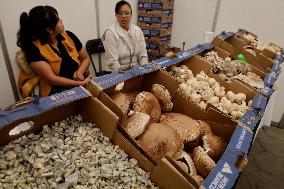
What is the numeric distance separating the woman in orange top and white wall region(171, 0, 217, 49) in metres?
2.72

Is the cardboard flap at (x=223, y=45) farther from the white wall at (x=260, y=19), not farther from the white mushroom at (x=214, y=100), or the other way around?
the white wall at (x=260, y=19)

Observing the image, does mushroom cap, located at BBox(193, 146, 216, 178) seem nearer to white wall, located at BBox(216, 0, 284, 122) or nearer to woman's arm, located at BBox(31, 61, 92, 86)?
woman's arm, located at BBox(31, 61, 92, 86)

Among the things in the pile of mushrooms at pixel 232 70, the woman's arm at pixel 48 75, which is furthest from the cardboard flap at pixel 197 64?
the woman's arm at pixel 48 75

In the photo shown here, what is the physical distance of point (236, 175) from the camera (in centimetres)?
106

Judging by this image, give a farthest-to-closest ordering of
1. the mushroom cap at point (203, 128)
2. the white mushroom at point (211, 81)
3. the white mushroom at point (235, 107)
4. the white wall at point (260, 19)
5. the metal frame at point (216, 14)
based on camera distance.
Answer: the metal frame at point (216, 14)
the white wall at point (260, 19)
the white mushroom at point (211, 81)
the white mushroom at point (235, 107)
the mushroom cap at point (203, 128)

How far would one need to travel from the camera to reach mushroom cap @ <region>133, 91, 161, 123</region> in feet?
4.63

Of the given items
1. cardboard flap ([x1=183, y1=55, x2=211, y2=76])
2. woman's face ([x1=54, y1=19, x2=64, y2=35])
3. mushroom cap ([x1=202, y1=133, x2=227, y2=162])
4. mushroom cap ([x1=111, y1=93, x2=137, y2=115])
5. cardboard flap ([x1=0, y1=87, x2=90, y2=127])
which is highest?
woman's face ([x1=54, y1=19, x2=64, y2=35])

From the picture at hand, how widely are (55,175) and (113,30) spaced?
206 centimetres

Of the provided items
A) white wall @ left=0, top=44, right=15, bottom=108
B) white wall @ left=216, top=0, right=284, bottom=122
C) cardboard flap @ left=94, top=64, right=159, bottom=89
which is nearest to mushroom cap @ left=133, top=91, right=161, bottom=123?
cardboard flap @ left=94, top=64, right=159, bottom=89

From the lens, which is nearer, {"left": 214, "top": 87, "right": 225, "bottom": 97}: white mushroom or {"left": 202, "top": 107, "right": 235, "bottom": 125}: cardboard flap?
{"left": 202, "top": 107, "right": 235, "bottom": 125}: cardboard flap

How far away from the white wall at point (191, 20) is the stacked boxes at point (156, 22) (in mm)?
185

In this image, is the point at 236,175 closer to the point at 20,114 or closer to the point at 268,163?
the point at 20,114

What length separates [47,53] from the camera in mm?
2223

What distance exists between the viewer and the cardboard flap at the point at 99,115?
116 centimetres
